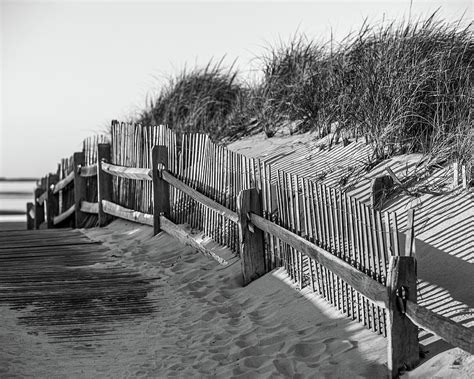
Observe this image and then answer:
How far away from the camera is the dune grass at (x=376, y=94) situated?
26.6 ft

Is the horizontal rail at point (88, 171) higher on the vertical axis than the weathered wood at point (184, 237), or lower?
higher

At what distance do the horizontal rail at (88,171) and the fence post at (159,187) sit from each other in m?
2.56

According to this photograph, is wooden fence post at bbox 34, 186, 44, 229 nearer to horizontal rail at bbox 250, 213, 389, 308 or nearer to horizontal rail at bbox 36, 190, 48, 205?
horizontal rail at bbox 36, 190, 48, 205

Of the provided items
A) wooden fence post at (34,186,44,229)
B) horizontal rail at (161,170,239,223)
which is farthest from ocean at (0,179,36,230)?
horizontal rail at (161,170,239,223)

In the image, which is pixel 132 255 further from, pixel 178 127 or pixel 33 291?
pixel 178 127

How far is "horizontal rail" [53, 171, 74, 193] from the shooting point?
1309 cm

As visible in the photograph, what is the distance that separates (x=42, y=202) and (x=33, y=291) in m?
8.31

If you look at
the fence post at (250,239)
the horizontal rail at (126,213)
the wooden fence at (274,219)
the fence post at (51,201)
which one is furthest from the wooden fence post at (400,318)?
the fence post at (51,201)

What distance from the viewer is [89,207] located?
12.4m

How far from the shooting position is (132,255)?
9.05 metres

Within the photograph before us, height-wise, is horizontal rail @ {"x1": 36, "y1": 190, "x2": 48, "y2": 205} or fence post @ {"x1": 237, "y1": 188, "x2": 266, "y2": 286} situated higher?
fence post @ {"x1": 237, "y1": 188, "x2": 266, "y2": 286}

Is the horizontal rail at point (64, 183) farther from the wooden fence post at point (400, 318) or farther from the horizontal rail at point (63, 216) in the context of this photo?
the wooden fence post at point (400, 318)

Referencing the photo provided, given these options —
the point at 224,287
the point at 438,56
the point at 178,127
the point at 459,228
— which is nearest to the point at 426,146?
the point at 438,56

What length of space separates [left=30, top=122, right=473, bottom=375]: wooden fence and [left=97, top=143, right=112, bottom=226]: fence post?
15mm
